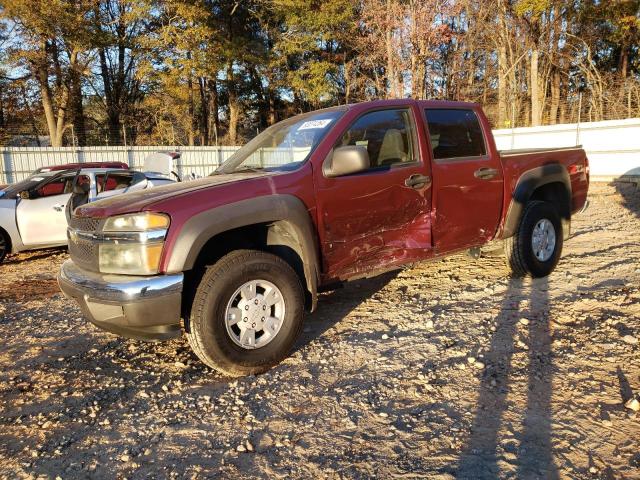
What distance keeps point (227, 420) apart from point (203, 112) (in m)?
31.4

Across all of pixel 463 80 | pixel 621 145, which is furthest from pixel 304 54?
pixel 621 145

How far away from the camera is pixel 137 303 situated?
312cm

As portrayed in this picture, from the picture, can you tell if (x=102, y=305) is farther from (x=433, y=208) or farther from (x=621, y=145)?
(x=621, y=145)

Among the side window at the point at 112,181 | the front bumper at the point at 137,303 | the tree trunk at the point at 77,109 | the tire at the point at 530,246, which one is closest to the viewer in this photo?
the front bumper at the point at 137,303

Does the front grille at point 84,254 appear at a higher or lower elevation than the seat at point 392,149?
lower

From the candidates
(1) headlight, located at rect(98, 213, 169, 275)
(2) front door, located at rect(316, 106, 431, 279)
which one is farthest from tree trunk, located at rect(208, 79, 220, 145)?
(1) headlight, located at rect(98, 213, 169, 275)

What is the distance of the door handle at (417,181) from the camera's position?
4254 mm

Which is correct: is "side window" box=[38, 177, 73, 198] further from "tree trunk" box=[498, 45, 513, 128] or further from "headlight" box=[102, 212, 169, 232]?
"tree trunk" box=[498, 45, 513, 128]

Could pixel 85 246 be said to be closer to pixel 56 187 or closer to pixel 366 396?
pixel 366 396

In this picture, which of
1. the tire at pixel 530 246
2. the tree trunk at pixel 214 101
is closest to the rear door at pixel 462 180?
the tire at pixel 530 246

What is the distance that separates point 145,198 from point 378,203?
1797mm

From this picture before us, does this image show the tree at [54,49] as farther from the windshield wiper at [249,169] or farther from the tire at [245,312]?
the tire at [245,312]

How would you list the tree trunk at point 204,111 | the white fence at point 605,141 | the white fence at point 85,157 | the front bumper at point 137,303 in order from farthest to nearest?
the tree trunk at point 204,111
the white fence at point 85,157
the white fence at point 605,141
the front bumper at point 137,303

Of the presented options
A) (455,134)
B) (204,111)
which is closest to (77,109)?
(204,111)
